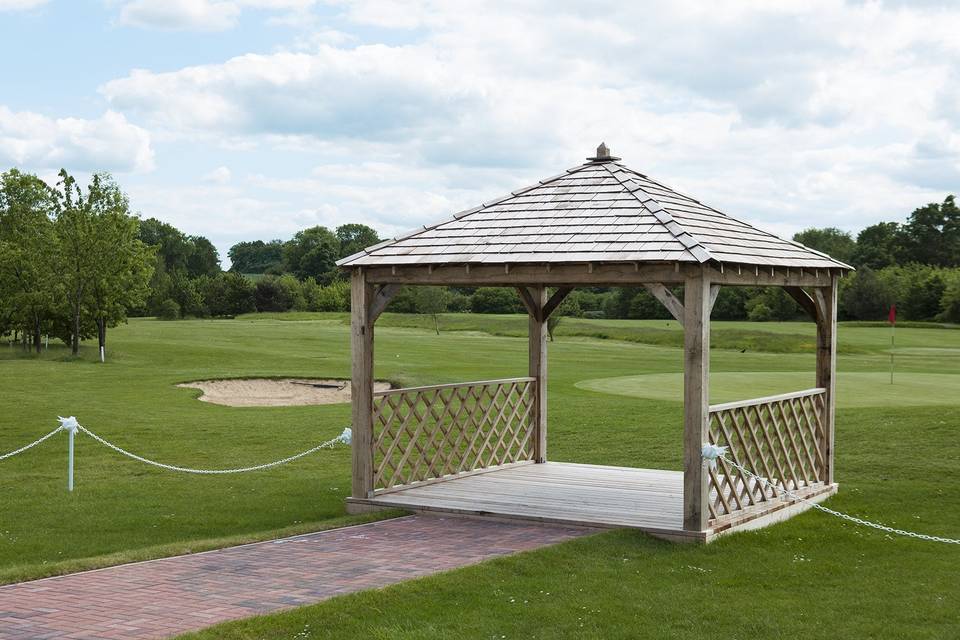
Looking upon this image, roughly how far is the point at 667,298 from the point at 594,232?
1181 millimetres

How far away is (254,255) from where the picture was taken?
404 ft

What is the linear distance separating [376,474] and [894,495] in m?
Result: 6.01

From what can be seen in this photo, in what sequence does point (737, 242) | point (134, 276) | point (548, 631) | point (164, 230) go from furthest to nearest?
point (164, 230)
point (134, 276)
point (737, 242)
point (548, 631)

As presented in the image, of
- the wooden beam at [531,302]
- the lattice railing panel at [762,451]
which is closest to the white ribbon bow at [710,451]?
the lattice railing panel at [762,451]

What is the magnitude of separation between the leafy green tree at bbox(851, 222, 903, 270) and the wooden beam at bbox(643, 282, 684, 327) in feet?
218

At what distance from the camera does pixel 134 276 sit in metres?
35.8

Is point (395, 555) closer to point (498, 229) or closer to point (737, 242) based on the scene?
point (498, 229)

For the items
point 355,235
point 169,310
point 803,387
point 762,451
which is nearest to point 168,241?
point 355,235

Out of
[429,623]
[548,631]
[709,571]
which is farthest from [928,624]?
[429,623]

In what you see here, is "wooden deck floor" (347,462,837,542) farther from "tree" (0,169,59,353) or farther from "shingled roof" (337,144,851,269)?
"tree" (0,169,59,353)

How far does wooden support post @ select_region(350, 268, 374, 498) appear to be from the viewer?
1174 cm

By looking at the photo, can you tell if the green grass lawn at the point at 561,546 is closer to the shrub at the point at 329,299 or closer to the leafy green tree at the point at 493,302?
the leafy green tree at the point at 493,302

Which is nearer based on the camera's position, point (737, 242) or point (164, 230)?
point (737, 242)

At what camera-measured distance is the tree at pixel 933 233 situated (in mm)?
79812
